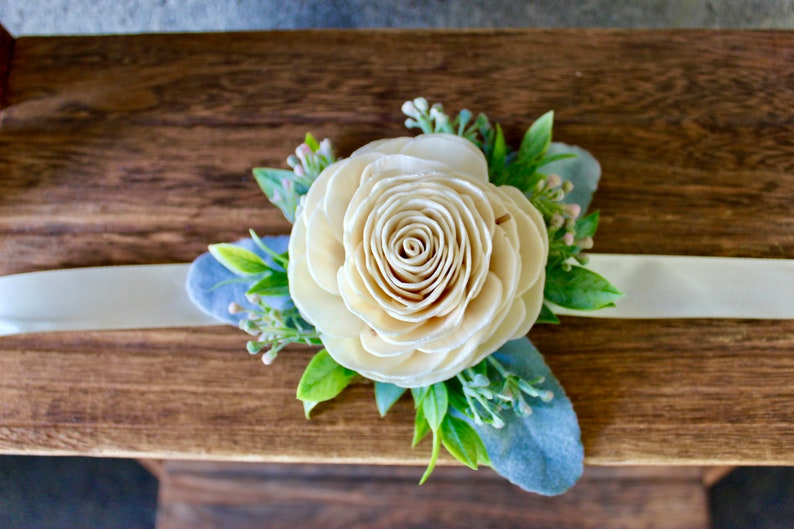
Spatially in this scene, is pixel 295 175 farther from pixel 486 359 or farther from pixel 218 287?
pixel 486 359

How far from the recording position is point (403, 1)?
4.28 feet

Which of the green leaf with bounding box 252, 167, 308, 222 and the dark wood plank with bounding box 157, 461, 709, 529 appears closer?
the green leaf with bounding box 252, 167, 308, 222

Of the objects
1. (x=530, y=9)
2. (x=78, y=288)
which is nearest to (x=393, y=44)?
(x=78, y=288)

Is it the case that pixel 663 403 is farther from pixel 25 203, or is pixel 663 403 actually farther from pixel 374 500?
pixel 25 203

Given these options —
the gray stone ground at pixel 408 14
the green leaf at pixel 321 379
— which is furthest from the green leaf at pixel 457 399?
the gray stone ground at pixel 408 14

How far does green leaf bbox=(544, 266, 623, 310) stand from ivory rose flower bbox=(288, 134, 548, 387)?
0.35 feet

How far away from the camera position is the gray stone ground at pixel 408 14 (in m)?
1.29

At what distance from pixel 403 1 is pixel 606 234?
78cm

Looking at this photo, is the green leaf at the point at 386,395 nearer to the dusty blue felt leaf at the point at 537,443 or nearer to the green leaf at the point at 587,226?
the dusty blue felt leaf at the point at 537,443

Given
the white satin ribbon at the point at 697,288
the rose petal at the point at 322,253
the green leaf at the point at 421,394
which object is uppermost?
the rose petal at the point at 322,253

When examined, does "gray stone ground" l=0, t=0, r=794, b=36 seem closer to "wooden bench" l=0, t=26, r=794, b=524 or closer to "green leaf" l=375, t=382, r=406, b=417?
"wooden bench" l=0, t=26, r=794, b=524

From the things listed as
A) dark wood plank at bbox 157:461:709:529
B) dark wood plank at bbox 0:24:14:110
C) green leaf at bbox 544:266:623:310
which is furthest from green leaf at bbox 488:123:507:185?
dark wood plank at bbox 0:24:14:110

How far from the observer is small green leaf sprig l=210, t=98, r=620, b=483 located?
0.60 metres

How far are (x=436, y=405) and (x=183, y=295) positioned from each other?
34cm
